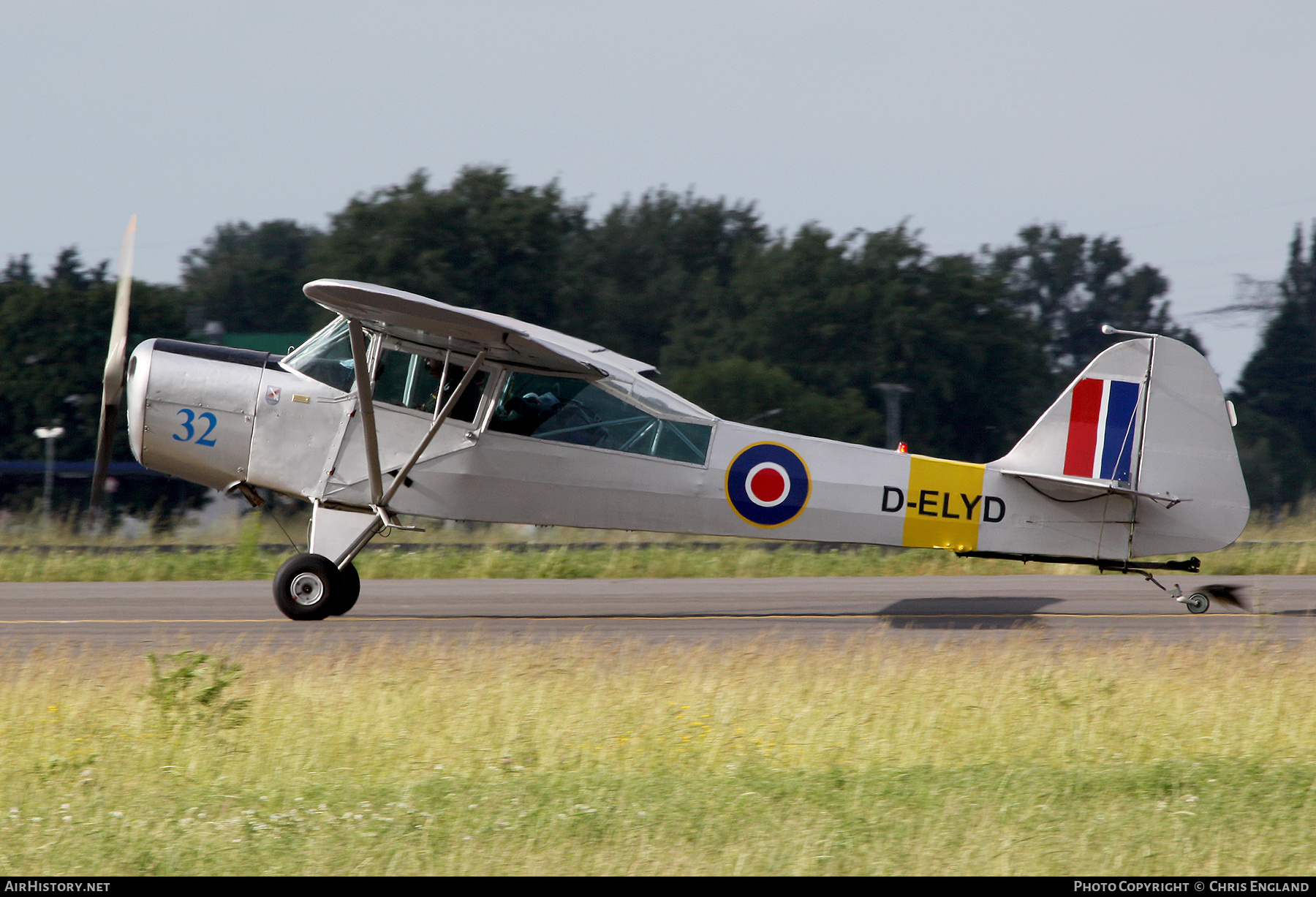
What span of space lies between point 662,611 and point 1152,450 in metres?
4.81

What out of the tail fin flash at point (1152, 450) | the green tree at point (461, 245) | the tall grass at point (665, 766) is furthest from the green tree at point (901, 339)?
the tall grass at point (665, 766)

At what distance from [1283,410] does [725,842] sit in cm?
6695

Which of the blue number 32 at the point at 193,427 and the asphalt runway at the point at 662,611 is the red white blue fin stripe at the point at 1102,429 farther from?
the blue number 32 at the point at 193,427

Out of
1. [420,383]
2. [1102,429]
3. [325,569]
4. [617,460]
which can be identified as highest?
[1102,429]

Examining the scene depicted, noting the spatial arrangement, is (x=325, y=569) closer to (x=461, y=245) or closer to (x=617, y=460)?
(x=617, y=460)

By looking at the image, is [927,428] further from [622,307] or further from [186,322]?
[186,322]

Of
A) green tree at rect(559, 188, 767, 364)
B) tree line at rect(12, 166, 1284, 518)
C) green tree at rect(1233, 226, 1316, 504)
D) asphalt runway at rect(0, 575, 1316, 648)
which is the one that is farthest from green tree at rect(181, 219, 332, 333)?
green tree at rect(1233, 226, 1316, 504)

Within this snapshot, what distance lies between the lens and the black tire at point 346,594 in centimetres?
1038

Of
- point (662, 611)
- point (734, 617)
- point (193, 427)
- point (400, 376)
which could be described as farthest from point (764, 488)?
point (193, 427)

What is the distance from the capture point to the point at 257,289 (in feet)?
212

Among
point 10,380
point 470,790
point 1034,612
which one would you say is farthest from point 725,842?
point 10,380

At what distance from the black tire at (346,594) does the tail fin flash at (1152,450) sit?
597cm

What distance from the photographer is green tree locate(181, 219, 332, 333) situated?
193 ft

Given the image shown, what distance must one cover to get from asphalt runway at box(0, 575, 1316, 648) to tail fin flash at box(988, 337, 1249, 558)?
96 cm
